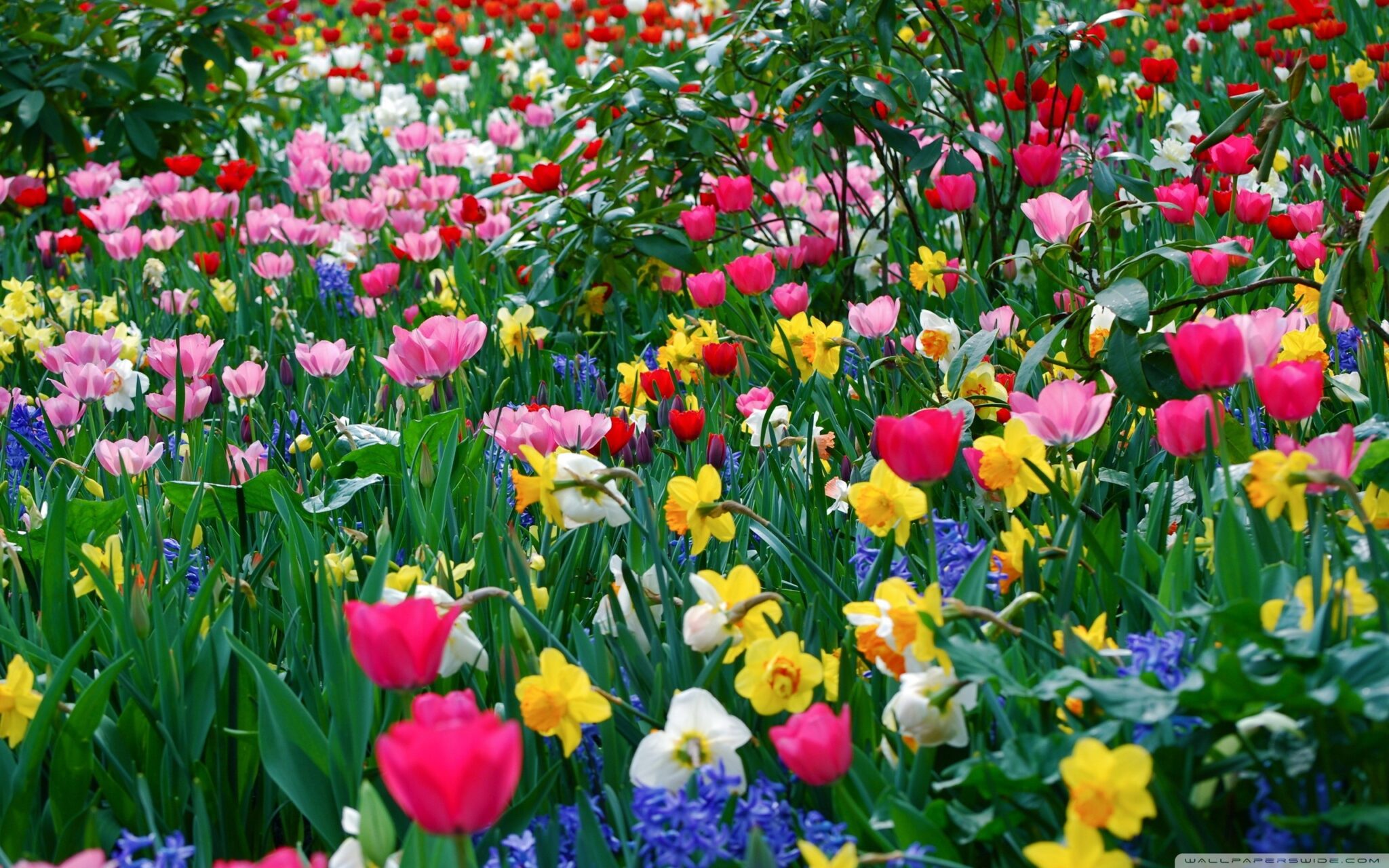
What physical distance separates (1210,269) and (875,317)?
509mm

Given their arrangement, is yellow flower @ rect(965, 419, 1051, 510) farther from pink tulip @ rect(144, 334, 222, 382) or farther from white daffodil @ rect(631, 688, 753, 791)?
pink tulip @ rect(144, 334, 222, 382)

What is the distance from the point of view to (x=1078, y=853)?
0.81 metres

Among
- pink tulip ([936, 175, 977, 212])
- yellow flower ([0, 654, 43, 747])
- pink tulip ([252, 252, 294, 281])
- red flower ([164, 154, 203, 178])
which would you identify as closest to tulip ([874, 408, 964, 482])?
yellow flower ([0, 654, 43, 747])

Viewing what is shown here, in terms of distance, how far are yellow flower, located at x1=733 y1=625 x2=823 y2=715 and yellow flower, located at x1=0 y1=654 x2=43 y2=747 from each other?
2.07 ft

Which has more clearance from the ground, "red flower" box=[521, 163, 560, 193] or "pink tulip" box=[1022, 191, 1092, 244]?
"pink tulip" box=[1022, 191, 1092, 244]

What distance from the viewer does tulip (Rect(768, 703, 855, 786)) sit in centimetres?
90

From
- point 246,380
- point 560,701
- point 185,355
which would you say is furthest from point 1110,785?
point 185,355

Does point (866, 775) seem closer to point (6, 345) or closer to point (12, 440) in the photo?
point (12, 440)

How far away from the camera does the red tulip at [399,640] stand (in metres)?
0.86

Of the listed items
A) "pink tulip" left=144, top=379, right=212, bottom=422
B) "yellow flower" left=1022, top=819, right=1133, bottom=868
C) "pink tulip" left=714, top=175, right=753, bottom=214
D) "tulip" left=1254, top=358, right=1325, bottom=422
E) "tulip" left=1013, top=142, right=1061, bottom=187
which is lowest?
"pink tulip" left=144, top=379, right=212, bottom=422

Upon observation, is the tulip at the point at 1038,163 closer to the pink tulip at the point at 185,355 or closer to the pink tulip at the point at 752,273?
the pink tulip at the point at 752,273

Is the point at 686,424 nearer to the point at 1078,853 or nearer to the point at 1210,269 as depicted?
the point at 1210,269

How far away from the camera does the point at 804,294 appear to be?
2248 mm

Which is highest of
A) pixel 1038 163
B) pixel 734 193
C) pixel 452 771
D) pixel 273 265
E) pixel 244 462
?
pixel 452 771
